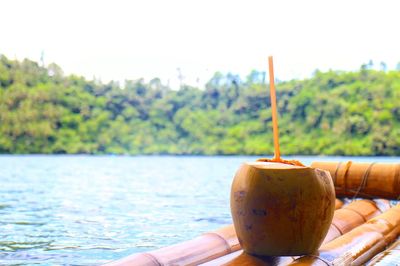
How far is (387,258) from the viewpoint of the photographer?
3006 millimetres

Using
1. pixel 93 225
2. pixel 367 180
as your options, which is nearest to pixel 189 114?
pixel 93 225

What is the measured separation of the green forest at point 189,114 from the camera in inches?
2498

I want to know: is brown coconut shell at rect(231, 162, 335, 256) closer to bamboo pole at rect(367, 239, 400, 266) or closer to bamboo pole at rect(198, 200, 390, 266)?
bamboo pole at rect(198, 200, 390, 266)

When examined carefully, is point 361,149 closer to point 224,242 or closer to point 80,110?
point 80,110

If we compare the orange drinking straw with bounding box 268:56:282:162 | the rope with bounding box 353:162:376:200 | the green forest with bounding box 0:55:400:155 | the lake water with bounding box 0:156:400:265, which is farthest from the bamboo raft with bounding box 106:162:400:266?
the green forest with bounding box 0:55:400:155

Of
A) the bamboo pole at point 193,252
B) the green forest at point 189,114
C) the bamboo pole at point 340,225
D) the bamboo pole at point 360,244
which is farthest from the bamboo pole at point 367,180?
the green forest at point 189,114

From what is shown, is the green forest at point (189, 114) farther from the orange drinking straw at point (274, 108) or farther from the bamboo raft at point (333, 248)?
the orange drinking straw at point (274, 108)

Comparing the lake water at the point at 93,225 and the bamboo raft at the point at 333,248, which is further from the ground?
the bamboo raft at the point at 333,248

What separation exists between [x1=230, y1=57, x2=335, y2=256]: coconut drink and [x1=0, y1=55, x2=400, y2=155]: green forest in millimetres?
60332

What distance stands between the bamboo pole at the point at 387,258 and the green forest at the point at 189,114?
59643mm

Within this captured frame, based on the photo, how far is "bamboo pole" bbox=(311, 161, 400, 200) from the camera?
17.8 feet

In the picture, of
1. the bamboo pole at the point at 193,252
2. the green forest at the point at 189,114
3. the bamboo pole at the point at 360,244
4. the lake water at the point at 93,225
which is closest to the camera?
the bamboo pole at the point at 193,252

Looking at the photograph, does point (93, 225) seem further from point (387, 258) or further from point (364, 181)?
point (387, 258)

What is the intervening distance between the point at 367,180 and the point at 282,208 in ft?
10.9
